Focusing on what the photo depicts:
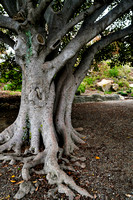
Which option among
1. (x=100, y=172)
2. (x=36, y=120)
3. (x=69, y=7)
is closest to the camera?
(x=100, y=172)

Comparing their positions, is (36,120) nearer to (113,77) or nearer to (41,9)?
(41,9)

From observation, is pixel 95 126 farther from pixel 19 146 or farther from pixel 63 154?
pixel 19 146

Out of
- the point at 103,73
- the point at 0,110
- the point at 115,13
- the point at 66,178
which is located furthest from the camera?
the point at 103,73

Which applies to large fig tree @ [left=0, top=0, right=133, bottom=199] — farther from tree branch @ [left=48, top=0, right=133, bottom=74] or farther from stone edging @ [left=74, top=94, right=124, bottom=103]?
stone edging @ [left=74, top=94, right=124, bottom=103]

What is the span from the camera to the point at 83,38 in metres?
3.71

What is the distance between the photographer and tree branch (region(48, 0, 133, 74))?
3.53 metres

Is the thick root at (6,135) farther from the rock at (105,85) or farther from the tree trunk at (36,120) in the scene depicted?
the rock at (105,85)

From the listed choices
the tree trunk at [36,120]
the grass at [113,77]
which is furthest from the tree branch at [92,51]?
the grass at [113,77]

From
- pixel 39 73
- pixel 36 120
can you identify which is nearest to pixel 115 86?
pixel 39 73

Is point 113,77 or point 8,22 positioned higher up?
point 8,22

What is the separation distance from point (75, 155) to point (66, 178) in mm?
1027

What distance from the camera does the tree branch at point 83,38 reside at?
11.6 feet

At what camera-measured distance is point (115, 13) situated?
386cm

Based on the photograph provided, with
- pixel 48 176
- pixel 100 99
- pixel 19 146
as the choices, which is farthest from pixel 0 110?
pixel 100 99
